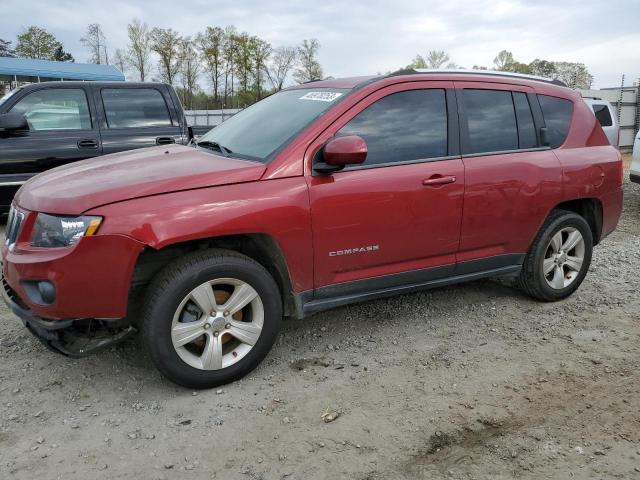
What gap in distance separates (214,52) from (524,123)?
51250 millimetres

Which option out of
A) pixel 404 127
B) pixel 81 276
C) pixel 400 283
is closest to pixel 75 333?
pixel 81 276

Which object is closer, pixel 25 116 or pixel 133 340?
pixel 133 340

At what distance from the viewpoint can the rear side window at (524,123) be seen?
4.20 m

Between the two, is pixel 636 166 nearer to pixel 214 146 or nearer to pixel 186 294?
pixel 214 146

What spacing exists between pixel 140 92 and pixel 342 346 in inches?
191

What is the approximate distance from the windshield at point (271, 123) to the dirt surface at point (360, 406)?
1.38m

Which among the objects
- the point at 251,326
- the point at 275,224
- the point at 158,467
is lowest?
the point at 158,467

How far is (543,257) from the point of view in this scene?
4.39 meters

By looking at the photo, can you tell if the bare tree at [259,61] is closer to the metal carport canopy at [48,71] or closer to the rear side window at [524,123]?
the metal carport canopy at [48,71]

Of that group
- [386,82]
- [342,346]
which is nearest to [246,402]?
[342,346]

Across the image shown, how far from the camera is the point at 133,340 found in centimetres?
376

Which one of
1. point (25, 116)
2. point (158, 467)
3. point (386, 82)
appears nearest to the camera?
point (158, 467)

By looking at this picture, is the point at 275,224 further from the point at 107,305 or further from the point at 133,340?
the point at 133,340

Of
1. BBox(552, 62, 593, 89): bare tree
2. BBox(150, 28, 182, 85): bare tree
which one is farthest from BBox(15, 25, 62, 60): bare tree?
BBox(552, 62, 593, 89): bare tree
